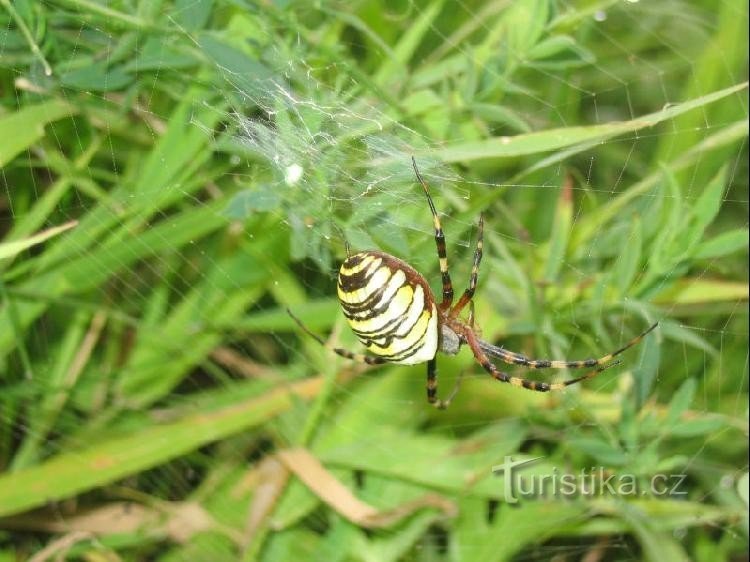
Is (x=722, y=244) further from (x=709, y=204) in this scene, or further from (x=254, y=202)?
(x=254, y=202)

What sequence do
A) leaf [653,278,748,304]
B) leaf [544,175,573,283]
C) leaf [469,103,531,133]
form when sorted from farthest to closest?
1. leaf [653,278,748,304]
2. leaf [544,175,573,283]
3. leaf [469,103,531,133]

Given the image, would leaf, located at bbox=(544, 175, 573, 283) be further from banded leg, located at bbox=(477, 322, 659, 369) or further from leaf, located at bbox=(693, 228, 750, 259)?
leaf, located at bbox=(693, 228, 750, 259)

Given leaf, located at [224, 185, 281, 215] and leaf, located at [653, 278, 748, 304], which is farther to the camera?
leaf, located at [653, 278, 748, 304]

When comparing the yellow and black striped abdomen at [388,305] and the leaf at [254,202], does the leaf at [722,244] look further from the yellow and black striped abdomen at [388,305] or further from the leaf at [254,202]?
the leaf at [254,202]

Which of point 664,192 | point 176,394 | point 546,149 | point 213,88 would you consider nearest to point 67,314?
point 176,394

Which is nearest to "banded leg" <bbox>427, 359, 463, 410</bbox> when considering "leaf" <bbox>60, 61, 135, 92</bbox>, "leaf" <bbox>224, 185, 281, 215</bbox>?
"leaf" <bbox>224, 185, 281, 215</bbox>

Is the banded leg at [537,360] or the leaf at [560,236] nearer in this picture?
the banded leg at [537,360]

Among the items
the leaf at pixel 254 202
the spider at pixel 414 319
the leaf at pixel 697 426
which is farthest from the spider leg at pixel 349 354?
the leaf at pixel 697 426
